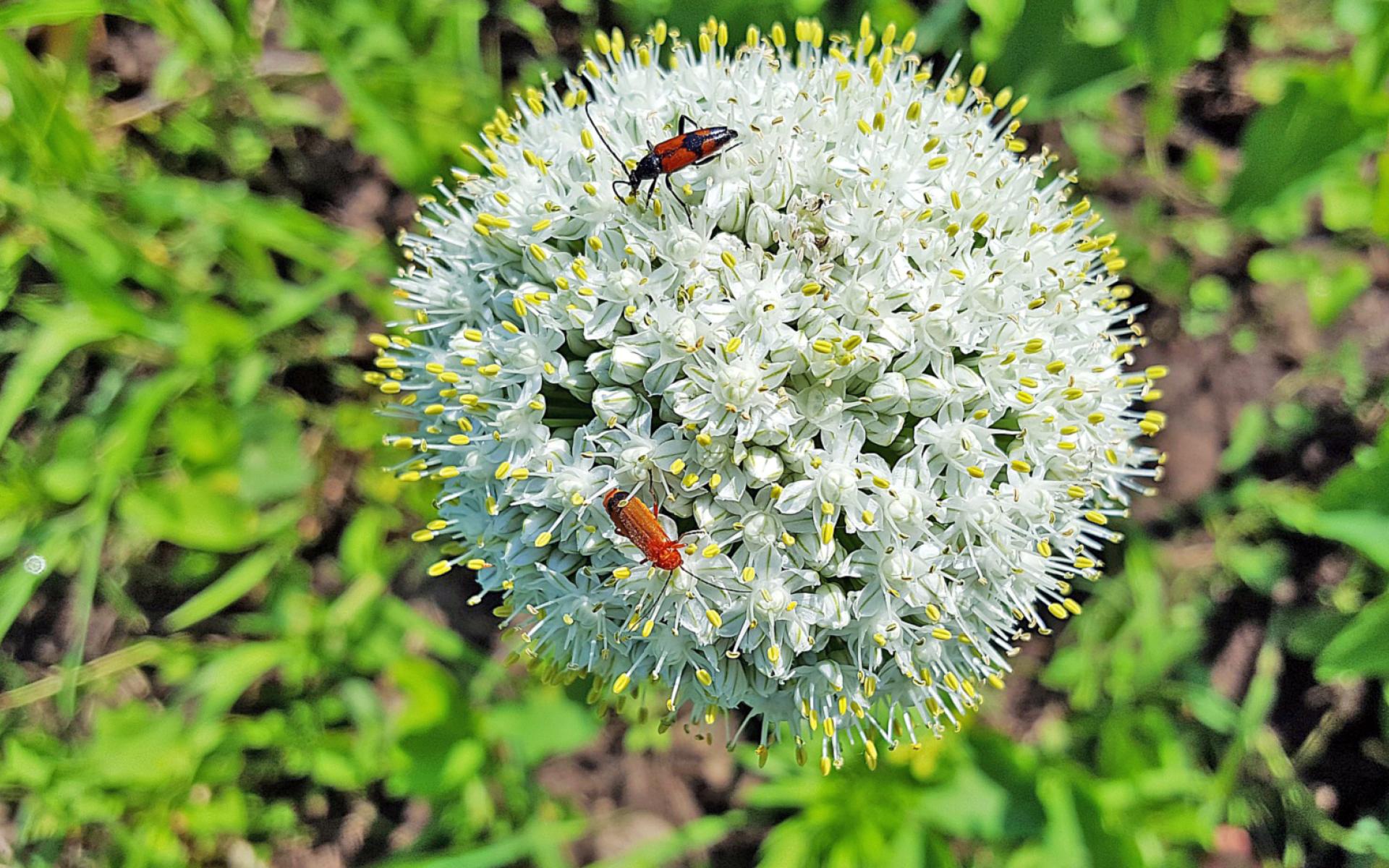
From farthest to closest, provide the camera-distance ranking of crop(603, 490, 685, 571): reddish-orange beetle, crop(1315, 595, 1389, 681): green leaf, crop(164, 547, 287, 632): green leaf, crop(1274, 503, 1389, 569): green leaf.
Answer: crop(164, 547, 287, 632): green leaf, crop(1315, 595, 1389, 681): green leaf, crop(1274, 503, 1389, 569): green leaf, crop(603, 490, 685, 571): reddish-orange beetle

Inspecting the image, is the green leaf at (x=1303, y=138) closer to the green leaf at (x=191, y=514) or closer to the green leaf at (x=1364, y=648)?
the green leaf at (x=1364, y=648)

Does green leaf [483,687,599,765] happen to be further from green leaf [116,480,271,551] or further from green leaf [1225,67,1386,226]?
green leaf [1225,67,1386,226]

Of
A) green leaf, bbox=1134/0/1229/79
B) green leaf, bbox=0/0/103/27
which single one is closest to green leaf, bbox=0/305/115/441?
green leaf, bbox=0/0/103/27

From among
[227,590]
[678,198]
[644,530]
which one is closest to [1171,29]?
[678,198]

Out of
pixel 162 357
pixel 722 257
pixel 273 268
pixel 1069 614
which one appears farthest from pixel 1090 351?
pixel 162 357

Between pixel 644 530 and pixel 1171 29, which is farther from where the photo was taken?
pixel 1171 29

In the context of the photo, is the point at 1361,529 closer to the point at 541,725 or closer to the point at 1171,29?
the point at 1171,29

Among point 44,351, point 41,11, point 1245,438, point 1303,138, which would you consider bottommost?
point 1245,438
